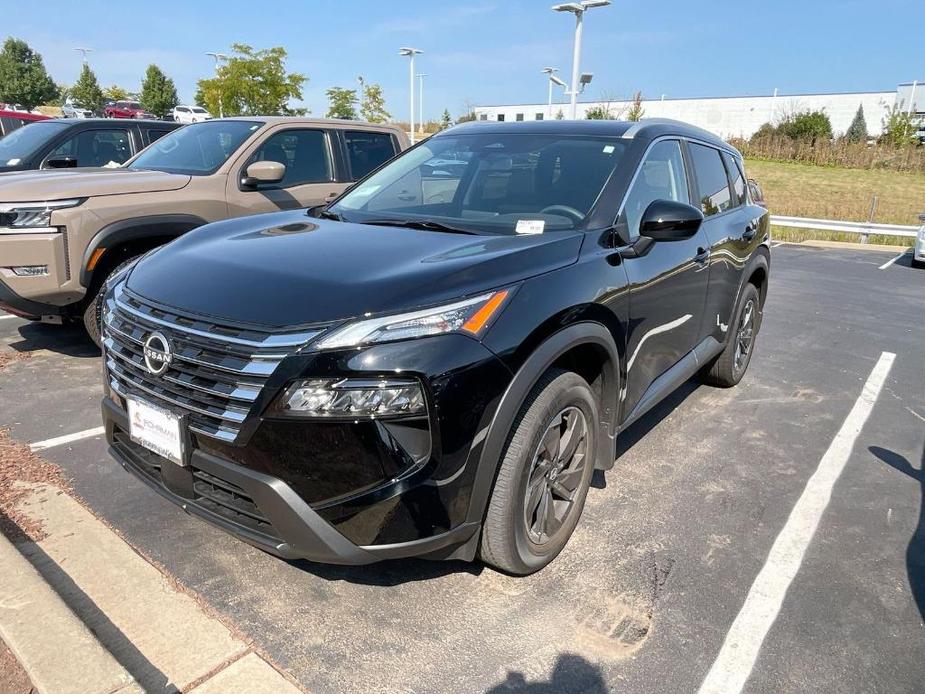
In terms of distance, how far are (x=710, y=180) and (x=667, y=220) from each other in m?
1.64

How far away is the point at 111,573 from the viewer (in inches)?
102

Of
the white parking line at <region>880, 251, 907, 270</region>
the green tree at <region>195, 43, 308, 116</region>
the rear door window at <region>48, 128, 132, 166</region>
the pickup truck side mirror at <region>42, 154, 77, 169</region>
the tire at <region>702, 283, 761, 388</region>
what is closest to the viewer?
the tire at <region>702, 283, 761, 388</region>

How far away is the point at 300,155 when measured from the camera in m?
6.11

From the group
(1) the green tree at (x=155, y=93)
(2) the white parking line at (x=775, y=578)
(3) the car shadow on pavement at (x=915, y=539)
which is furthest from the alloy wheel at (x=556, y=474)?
(1) the green tree at (x=155, y=93)

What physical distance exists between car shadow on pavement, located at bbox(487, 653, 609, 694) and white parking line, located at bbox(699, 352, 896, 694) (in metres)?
0.35

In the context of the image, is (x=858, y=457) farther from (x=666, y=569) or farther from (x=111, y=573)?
(x=111, y=573)

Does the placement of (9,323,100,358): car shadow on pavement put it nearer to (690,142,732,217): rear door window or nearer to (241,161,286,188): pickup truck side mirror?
(241,161,286,188): pickup truck side mirror

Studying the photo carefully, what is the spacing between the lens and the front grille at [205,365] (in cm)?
202

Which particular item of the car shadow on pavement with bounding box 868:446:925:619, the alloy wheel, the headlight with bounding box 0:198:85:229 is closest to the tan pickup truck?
the headlight with bounding box 0:198:85:229

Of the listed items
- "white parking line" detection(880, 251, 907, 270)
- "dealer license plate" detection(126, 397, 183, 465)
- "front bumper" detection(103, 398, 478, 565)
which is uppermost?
"dealer license plate" detection(126, 397, 183, 465)

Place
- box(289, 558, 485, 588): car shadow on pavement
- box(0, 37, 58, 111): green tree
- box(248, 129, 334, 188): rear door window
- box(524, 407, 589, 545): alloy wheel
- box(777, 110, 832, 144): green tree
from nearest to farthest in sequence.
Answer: box(524, 407, 589, 545): alloy wheel → box(289, 558, 485, 588): car shadow on pavement → box(248, 129, 334, 188): rear door window → box(777, 110, 832, 144): green tree → box(0, 37, 58, 111): green tree

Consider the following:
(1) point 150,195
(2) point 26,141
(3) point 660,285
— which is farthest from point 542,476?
(2) point 26,141

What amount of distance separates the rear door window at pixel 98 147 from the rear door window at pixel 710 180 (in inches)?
240

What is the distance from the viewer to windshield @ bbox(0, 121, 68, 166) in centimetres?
707
